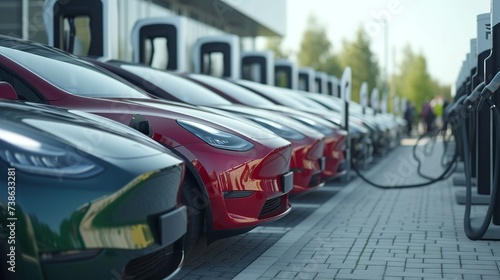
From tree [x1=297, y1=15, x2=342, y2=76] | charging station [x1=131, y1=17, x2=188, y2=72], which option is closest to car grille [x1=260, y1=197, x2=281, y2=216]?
charging station [x1=131, y1=17, x2=188, y2=72]

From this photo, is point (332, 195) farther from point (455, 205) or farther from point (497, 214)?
point (497, 214)

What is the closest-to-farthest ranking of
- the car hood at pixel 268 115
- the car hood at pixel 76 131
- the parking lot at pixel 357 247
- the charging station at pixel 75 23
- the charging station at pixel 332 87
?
the car hood at pixel 76 131, the parking lot at pixel 357 247, the car hood at pixel 268 115, the charging station at pixel 75 23, the charging station at pixel 332 87

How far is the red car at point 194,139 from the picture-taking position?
4621mm

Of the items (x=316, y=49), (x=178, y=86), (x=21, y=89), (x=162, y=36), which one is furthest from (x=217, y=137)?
(x=316, y=49)

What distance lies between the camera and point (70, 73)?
5.09 metres

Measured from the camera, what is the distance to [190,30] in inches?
1094

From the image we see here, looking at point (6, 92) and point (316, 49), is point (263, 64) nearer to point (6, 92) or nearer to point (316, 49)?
point (6, 92)

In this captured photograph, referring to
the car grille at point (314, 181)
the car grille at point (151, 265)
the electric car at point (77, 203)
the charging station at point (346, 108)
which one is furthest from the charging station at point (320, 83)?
the electric car at point (77, 203)

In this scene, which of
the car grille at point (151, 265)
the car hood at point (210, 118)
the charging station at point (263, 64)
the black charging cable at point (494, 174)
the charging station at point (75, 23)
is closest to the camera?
the car grille at point (151, 265)

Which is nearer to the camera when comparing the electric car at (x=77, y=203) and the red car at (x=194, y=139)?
the electric car at (x=77, y=203)

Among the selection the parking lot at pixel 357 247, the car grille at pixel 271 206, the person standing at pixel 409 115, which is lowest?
the parking lot at pixel 357 247

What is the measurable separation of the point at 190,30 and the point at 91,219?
82.8ft

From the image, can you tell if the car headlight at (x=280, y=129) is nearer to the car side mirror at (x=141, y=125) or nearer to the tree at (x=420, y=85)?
the car side mirror at (x=141, y=125)

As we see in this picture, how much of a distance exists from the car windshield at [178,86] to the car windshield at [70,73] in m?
1.12
